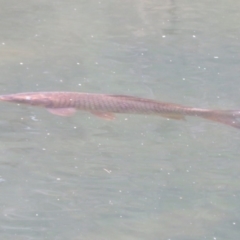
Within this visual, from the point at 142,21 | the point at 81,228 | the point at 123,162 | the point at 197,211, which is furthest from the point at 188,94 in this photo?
the point at 142,21

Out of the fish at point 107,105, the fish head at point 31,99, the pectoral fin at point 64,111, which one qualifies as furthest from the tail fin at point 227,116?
the fish head at point 31,99

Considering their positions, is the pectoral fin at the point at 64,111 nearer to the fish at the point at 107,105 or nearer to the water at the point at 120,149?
the fish at the point at 107,105

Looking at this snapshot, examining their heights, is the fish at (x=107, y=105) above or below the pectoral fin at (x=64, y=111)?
above

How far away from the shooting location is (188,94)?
4.79 m

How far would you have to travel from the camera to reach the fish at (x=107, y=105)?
270 cm

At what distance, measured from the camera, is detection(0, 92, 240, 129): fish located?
2.70 m

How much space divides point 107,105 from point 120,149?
124 cm

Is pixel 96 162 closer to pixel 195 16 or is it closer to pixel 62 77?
pixel 62 77

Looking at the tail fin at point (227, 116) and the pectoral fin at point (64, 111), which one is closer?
the tail fin at point (227, 116)

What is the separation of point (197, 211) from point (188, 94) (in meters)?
1.43

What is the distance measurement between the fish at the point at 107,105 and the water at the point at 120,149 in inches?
34.2

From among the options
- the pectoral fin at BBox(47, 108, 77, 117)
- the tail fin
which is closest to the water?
the pectoral fin at BBox(47, 108, 77, 117)

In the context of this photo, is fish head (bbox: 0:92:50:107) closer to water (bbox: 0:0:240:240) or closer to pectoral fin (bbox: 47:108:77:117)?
pectoral fin (bbox: 47:108:77:117)

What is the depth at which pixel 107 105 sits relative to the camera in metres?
2.77
